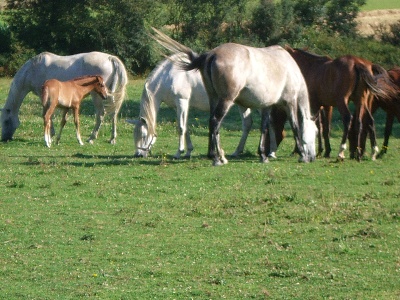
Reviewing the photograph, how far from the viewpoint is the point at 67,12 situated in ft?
128

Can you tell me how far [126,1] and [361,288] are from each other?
31353 millimetres

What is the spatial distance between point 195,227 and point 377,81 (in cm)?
671

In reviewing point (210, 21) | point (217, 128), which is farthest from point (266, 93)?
point (210, 21)

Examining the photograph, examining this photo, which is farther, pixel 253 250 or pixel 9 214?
pixel 9 214

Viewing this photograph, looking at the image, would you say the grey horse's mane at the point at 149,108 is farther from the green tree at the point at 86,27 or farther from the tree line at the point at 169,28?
the green tree at the point at 86,27

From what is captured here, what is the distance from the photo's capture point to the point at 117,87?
65.1 ft

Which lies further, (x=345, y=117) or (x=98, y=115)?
(x=98, y=115)

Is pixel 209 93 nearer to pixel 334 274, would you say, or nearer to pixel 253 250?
pixel 253 250

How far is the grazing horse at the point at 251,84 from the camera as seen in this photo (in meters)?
14.6

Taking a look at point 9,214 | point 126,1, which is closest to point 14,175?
point 9,214

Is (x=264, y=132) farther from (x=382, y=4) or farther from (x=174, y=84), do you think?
(x=382, y=4)

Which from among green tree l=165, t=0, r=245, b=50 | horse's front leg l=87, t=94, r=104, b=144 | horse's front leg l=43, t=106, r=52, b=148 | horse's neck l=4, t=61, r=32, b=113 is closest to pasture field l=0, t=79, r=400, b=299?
horse's front leg l=43, t=106, r=52, b=148

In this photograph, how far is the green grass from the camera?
180 ft

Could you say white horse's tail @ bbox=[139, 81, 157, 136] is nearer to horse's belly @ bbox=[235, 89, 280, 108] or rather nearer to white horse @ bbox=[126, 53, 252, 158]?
white horse @ bbox=[126, 53, 252, 158]
